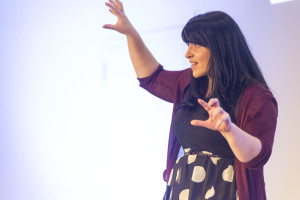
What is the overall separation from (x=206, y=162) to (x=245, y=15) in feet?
2.85

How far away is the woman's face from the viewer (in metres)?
1.00

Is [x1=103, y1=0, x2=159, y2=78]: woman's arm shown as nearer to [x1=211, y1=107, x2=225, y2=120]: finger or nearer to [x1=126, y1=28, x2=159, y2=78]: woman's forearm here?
[x1=126, y1=28, x2=159, y2=78]: woman's forearm

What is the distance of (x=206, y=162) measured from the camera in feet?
3.13

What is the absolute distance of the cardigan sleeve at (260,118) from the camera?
0.81 meters

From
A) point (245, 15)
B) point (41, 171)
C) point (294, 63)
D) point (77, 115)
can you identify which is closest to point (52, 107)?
point (77, 115)

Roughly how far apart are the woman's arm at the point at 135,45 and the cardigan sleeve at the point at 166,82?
0.8 inches

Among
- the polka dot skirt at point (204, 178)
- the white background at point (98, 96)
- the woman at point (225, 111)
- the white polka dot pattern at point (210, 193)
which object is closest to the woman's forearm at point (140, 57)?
the woman at point (225, 111)

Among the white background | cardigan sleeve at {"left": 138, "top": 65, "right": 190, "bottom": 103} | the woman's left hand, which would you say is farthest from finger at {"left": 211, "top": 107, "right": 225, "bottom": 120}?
the white background

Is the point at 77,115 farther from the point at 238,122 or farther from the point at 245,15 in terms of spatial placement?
the point at 238,122

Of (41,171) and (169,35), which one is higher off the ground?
(169,35)

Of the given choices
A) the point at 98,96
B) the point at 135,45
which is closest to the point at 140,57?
the point at 135,45

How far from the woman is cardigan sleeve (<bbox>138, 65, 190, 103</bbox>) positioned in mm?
64

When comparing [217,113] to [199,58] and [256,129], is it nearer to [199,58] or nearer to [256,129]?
[256,129]

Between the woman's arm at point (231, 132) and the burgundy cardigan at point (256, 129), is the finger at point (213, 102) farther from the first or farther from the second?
the burgundy cardigan at point (256, 129)
